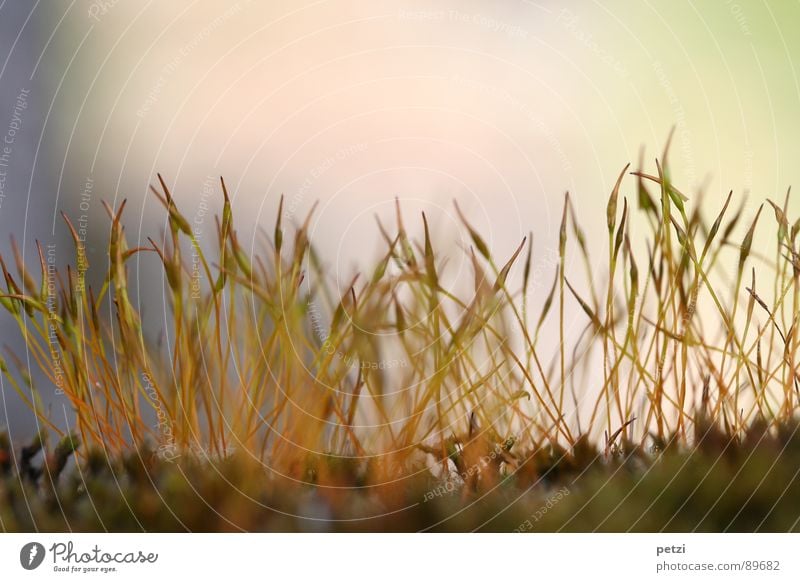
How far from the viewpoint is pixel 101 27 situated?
0.86 metres

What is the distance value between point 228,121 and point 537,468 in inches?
20.7

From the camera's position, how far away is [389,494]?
824 millimetres

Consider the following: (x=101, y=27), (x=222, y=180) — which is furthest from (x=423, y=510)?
(x=101, y=27)
